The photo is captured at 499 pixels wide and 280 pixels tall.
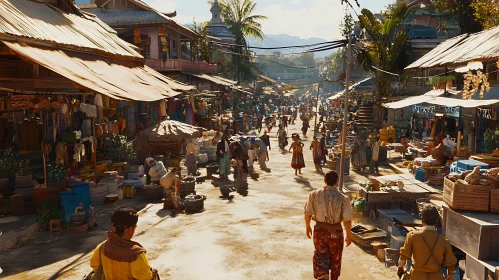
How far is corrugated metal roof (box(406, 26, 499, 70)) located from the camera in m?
11.7

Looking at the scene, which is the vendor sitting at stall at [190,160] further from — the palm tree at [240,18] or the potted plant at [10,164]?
the palm tree at [240,18]

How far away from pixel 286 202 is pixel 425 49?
776 inches

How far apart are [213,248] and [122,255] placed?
4718 millimetres

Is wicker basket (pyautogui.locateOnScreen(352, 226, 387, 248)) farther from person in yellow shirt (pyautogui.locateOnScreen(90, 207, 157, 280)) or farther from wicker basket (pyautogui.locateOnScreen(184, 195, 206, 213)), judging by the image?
person in yellow shirt (pyautogui.locateOnScreen(90, 207, 157, 280))

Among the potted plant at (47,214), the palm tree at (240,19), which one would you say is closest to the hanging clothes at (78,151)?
the potted plant at (47,214)

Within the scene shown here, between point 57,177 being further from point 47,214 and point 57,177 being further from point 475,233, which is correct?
point 475,233

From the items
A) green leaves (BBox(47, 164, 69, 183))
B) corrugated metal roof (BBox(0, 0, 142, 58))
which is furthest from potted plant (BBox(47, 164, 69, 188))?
corrugated metal roof (BBox(0, 0, 142, 58))

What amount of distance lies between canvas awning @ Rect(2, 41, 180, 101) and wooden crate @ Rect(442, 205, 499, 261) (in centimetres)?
651

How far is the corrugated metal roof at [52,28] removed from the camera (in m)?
8.98

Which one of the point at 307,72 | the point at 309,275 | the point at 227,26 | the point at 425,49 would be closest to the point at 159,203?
the point at 309,275

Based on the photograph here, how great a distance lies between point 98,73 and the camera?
993cm

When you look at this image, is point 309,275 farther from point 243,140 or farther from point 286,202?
point 243,140

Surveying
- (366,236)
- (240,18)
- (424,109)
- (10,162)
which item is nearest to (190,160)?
(10,162)

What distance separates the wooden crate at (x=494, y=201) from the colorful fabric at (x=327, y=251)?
218cm
